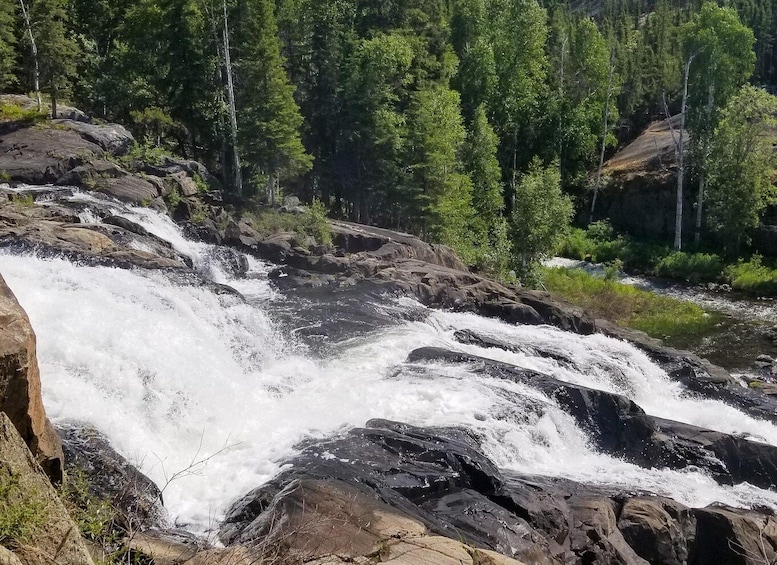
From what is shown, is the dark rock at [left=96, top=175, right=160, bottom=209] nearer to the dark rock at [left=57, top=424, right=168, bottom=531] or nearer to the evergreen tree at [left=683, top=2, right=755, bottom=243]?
the dark rock at [left=57, top=424, right=168, bottom=531]

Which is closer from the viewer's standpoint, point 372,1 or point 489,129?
point 489,129

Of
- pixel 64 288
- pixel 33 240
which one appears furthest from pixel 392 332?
pixel 33 240

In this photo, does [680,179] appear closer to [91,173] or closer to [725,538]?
[91,173]

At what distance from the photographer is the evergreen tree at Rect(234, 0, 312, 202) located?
32375mm

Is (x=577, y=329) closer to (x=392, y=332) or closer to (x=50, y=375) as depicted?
(x=392, y=332)

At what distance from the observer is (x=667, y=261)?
130ft

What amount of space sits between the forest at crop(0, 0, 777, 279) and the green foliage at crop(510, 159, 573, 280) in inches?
3.2

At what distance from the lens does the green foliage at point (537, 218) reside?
31.9m

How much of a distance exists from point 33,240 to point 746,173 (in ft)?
121

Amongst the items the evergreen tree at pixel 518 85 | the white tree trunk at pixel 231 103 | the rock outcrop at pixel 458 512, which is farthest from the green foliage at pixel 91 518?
the evergreen tree at pixel 518 85

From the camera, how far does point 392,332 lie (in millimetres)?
19875

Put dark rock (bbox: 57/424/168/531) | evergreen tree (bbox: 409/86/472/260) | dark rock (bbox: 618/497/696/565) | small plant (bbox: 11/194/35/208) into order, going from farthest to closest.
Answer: evergreen tree (bbox: 409/86/472/260), small plant (bbox: 11/194/35/208), dark rock (bbox: 618/497/696/565), dark rock (bbox: 57/424/168/531)

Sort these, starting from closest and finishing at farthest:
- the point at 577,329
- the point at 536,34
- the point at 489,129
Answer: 1. the point at 577,329
2. the point at 489,129
3. the point at 536,34

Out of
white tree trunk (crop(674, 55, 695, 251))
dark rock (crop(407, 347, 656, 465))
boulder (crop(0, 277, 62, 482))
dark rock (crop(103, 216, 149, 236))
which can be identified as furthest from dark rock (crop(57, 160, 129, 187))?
white tree trunk (crop(674, 55, 695, 251))
